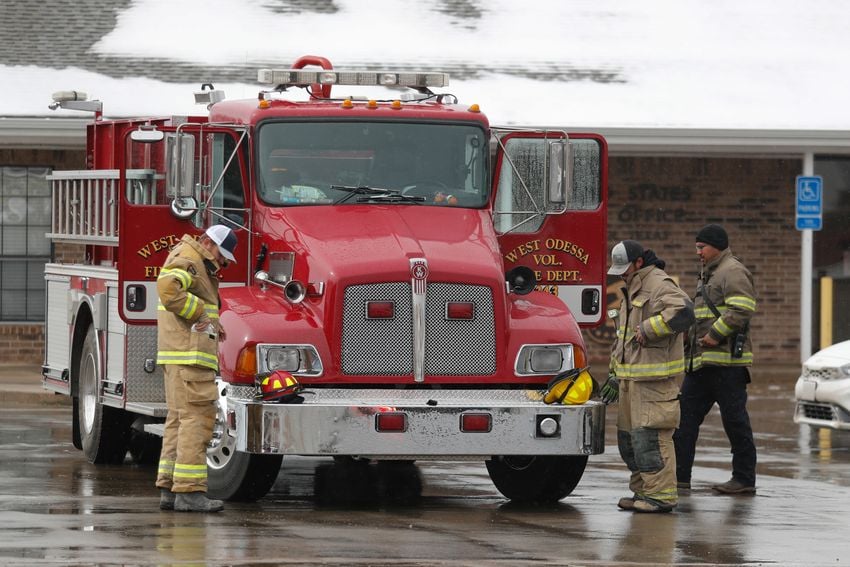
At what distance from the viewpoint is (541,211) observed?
1179cm

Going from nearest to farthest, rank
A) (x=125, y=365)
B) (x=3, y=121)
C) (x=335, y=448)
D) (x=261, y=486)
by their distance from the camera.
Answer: (x=335, y=448)
(x=261, y=486)
(x=125, y=365)
(x=3, y=121)

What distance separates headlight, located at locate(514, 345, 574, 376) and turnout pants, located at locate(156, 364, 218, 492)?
6.12ft

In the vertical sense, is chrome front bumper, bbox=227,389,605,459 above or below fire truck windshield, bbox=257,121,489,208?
below

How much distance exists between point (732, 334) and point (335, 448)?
11.0 feet

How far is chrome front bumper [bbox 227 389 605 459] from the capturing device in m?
10.4

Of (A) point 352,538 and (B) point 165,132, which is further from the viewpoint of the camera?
(B) point 165,132

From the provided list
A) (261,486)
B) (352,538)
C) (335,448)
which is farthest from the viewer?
(261,486)

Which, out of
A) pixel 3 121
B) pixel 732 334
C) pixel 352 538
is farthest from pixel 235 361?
pixel 3 121

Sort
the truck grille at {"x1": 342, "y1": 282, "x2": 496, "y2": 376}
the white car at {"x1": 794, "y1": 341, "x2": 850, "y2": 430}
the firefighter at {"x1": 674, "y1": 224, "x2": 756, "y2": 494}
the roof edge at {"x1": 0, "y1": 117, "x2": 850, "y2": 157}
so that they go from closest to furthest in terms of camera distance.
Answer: the truck grille at {"x1": 342, "y1": 282, "x2": 496, "y2": 376}, the firefighter at {"x1": 674, "y1": 224, "x2": 756, "y2": 494}, the white car at {"x1": 794, "y1": 341, "x2": 850, "y2": 430}, the roof edge at {"x1": 0, "y1": 117, "x2": 850, "y2": 157}

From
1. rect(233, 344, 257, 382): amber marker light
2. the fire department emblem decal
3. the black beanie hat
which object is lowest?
rect(233, 344, 257, 382): amber marker light

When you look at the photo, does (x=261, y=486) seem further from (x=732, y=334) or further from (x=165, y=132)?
(x=732, y=334)

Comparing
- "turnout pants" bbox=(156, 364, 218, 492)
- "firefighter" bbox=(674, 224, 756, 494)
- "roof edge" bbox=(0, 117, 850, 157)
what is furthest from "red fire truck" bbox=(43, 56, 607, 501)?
"roof edge" bbox=(0, 117, 850, 157)

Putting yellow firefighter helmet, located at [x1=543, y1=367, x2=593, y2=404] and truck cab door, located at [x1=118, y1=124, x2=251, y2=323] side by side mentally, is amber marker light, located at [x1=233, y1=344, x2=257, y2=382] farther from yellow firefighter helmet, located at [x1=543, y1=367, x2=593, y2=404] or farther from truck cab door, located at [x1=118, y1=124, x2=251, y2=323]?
yellow firefighter helmet, located at [x1=543, y1=367, x2=593, y2=404]

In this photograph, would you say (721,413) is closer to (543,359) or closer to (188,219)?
(543,359)
